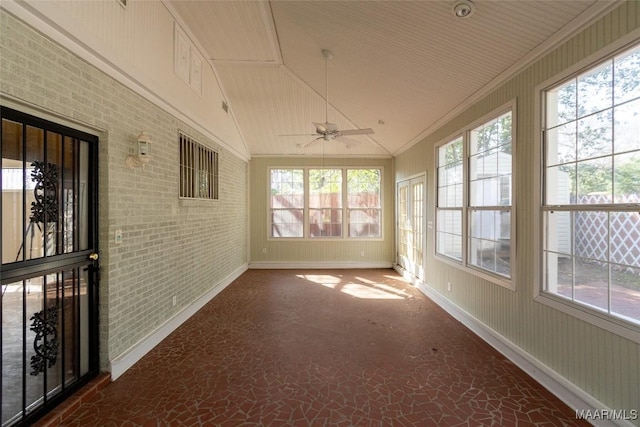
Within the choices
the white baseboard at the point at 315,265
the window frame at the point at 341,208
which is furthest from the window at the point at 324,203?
the white baseboard at the point at 315,265

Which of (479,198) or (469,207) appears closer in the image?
(479,198)

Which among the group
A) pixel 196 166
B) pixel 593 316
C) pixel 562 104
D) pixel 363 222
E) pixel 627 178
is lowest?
pixel 593 316

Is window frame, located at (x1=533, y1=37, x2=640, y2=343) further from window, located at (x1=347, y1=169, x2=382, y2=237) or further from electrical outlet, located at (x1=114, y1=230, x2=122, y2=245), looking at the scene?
window, located at (x1=347, y1=169, x2=382, y2=237)

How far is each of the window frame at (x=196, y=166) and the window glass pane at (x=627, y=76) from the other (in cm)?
420

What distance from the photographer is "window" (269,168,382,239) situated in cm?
739

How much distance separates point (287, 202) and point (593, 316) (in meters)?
6.13

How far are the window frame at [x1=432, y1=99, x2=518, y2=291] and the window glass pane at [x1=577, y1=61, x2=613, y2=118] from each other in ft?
2.02

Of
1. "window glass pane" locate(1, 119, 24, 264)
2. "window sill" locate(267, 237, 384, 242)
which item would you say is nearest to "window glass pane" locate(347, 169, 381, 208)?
"window sill" locate(267, 237, 384, 242)

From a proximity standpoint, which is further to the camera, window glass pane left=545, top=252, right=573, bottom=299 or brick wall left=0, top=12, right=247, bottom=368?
window glass pane left=545, top=252, right=573, bottom=299

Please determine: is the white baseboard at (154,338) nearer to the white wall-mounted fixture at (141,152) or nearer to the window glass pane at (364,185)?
the white wall-mounted fixture at (141,152)

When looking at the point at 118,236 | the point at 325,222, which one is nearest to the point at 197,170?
the point at 118,236

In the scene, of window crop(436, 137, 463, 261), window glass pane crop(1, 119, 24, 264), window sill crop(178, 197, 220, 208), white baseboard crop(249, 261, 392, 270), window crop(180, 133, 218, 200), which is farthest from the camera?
white baseboard crop(249, 261, 392, 270)

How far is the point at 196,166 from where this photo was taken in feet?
14.1

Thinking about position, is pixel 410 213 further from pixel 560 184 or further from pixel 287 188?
pixel 560 184
